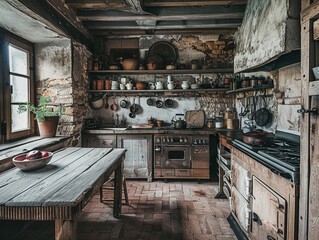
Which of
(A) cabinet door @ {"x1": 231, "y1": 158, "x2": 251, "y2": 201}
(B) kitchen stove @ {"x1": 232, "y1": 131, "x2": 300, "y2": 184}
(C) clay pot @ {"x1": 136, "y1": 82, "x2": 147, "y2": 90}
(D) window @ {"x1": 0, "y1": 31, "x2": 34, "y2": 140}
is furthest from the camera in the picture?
(C) clay pot @ {"x1": 136, "y1": 82, "x2": 147, "y2": 90}

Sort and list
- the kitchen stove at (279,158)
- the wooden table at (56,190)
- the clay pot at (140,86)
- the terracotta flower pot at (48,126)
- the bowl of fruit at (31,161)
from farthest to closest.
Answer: the clay pot at (140,86) → the terracotta flower pot at (48,126) → the bowl of fruit at (31,161) → the kitchen stove at (279,158) → the wooden table at (56,190)

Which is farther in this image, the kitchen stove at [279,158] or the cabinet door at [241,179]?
the cabinet door at [241,179]

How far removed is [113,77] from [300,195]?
4322mm

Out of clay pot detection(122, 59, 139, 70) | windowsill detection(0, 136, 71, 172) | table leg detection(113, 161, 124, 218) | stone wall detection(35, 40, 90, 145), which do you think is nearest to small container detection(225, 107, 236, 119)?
clay pot detection(122, 59, 139, 70)

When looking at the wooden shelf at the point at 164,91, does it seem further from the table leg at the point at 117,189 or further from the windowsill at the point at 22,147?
the table leg at the point at 117,189

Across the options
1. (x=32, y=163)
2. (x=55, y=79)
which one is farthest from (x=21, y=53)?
(x=32, y=163)

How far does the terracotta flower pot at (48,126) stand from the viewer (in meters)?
3.29

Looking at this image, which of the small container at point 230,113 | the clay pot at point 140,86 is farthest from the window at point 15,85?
the small container at point 230,113

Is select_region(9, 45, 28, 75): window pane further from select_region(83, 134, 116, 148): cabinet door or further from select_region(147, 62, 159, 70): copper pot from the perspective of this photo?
select_region(147, 62, 159, 70): copper pot

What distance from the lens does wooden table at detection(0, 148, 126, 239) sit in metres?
1.27

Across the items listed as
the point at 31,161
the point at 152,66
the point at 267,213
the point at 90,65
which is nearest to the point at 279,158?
the point at 267,213

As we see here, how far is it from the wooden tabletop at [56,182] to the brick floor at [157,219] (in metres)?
0.92

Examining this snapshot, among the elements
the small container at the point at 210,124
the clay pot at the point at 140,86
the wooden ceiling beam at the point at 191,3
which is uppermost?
the wooden ceiling beam at the point at 191,3

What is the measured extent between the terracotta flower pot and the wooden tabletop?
115 cm
